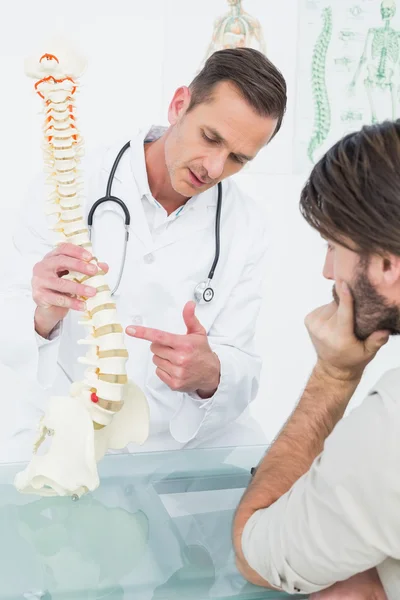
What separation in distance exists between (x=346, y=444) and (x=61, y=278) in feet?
2.17

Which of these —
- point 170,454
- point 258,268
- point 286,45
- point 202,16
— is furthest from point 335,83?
point 170,454

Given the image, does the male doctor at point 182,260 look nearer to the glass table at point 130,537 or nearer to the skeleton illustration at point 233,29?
the glass table at point 130,537

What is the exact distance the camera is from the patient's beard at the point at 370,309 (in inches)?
42.3

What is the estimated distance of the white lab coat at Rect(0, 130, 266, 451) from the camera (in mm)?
1698

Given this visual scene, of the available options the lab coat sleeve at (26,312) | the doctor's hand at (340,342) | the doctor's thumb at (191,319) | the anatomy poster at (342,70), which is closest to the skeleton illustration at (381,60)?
the anatomy poster at (342,70)

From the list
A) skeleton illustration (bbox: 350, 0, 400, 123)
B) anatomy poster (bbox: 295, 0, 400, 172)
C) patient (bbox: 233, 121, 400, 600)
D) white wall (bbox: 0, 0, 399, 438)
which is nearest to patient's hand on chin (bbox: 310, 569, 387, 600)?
patient (bbox: 233, 121, 400, 600)

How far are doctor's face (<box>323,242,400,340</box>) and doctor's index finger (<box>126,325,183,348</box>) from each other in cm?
A: 40

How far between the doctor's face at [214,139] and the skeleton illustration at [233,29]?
150 cm

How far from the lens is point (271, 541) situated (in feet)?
3.17

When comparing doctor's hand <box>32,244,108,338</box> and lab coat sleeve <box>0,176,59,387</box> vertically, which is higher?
doctor's hand <box>32,244,108,338</box>

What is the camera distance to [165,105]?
308 cm

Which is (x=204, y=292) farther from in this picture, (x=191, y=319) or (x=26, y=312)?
(x=26, y=312)

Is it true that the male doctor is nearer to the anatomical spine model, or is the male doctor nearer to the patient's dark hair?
the anatomical spine model

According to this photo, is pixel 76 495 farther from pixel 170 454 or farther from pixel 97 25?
pixel 97 25
